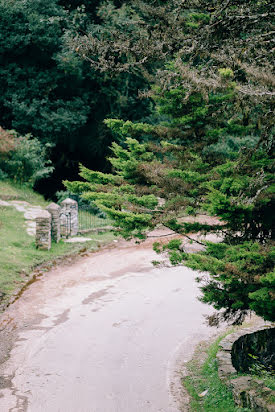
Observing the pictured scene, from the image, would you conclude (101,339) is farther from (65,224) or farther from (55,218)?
(65,224)

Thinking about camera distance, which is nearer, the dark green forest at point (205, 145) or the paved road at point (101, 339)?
the dark green forest at point (205, 145)

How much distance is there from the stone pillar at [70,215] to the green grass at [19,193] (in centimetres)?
463

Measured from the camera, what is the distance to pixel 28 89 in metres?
23.3

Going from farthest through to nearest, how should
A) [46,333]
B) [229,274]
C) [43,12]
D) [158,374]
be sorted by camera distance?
[43,12] → [46,333] → [158,374] → [229,274]

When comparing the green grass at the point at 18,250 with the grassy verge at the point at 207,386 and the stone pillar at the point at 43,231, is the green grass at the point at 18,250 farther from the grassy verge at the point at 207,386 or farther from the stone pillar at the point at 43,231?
the grassy verge at the point at 207,386

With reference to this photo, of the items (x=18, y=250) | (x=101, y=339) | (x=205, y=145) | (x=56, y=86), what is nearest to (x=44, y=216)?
(x=18, y=250)

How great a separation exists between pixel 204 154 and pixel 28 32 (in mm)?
17766

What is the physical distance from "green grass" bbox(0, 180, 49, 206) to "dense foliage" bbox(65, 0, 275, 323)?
44.0 ft

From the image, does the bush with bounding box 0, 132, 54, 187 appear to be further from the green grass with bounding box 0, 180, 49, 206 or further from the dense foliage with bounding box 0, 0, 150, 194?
the dense foliage with bounding box 0, 0, 150, 194

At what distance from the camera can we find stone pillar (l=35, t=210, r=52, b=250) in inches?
592

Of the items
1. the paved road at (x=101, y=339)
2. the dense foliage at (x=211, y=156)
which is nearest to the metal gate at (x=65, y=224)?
the paved road at (x=101, y=339)

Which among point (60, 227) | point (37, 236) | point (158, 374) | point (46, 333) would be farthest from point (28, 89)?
point (158, 374)

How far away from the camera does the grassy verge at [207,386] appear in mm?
6438

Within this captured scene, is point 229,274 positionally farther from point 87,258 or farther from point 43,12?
point 43,12
